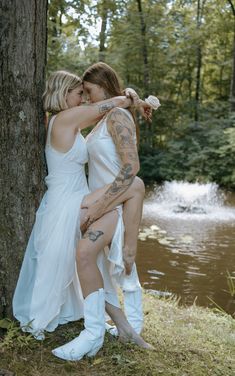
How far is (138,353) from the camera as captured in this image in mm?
3002

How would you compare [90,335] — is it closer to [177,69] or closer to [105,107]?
[105,107]

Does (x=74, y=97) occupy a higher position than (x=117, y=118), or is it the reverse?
(x=74, y=97)

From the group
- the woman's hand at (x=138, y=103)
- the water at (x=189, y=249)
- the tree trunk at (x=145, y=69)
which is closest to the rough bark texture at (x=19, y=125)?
the woman's hand at (x=138, y=103)

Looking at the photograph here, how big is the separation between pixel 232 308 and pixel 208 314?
4.25ft

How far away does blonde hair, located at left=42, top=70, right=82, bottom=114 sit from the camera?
2.99 metres

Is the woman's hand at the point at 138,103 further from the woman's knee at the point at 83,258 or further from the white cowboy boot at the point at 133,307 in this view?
the white cowboy boot at the point at 133,307

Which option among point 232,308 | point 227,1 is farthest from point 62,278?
point 227,1

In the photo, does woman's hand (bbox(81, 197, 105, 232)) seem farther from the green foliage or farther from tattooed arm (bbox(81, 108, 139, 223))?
the green foliage

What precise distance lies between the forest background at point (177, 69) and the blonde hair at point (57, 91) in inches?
443

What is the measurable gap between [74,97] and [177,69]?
2010 centimetres

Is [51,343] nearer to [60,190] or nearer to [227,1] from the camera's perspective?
[60,190]

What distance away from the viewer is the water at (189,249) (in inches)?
262

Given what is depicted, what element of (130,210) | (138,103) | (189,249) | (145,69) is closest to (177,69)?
(145,69)

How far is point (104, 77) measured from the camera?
3.16m
